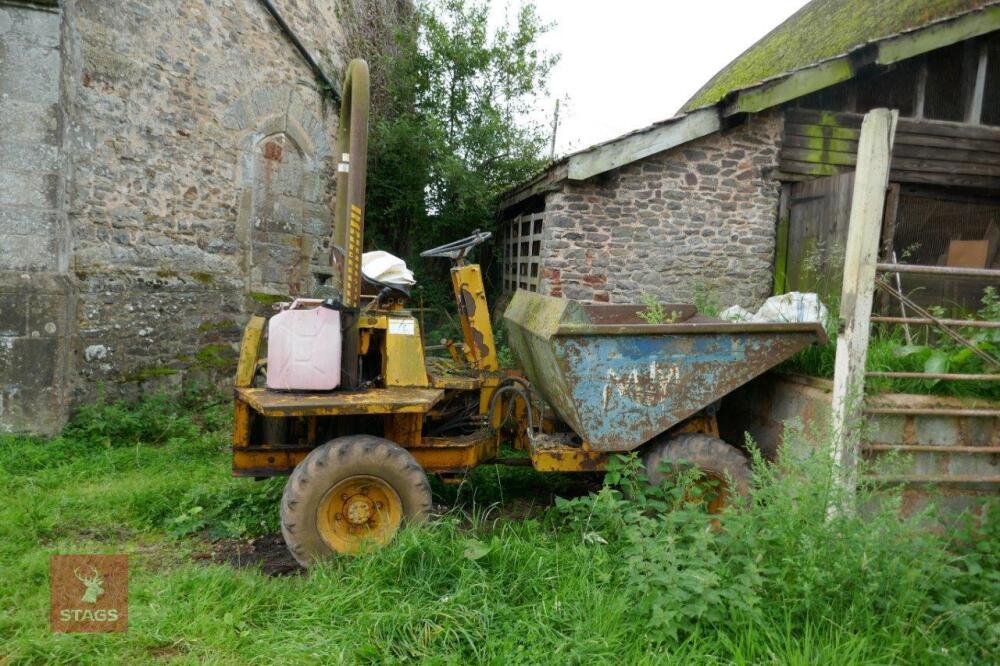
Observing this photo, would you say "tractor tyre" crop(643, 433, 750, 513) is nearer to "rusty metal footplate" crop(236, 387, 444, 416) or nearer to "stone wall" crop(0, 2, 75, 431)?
"rusty metal footplate" crop(236, 387, 444, 416)

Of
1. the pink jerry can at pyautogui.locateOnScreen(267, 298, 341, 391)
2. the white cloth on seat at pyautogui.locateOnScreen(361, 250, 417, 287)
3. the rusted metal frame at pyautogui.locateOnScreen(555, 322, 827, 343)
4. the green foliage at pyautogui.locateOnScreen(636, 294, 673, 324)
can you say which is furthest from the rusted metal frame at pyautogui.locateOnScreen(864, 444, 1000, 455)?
the pink jerry can at pyautogui.locateOnScreen(267, 298, 341, 391)

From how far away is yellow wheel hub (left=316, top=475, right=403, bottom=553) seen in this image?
3510 mm

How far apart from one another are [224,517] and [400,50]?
29.8 ft

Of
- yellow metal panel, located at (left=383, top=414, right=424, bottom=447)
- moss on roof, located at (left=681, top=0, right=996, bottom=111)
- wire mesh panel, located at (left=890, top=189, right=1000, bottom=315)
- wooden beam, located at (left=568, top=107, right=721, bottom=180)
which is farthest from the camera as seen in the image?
wire mesh panel, located at (left=890, top=189, right=1000, bottom=315)

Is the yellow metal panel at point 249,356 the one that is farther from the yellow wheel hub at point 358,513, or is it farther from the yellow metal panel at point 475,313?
the yellow metal panel at point 475,313

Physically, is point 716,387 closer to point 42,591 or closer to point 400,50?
point 42,591

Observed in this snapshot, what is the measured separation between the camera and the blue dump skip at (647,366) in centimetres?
370

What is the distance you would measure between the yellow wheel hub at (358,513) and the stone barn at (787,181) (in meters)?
4.47

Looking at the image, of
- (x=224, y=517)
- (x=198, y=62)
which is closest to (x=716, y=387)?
(x=224, y=517)

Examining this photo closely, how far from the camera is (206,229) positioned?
7.11 meters

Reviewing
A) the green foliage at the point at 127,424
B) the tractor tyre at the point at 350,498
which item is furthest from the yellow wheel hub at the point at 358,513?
the green foliage at the point at 127,424

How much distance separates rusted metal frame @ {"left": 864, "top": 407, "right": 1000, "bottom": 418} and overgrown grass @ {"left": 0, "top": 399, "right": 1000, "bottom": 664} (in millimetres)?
576

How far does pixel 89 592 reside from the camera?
3.03 meters

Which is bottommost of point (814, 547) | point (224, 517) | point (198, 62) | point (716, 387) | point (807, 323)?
point (224, 517)
